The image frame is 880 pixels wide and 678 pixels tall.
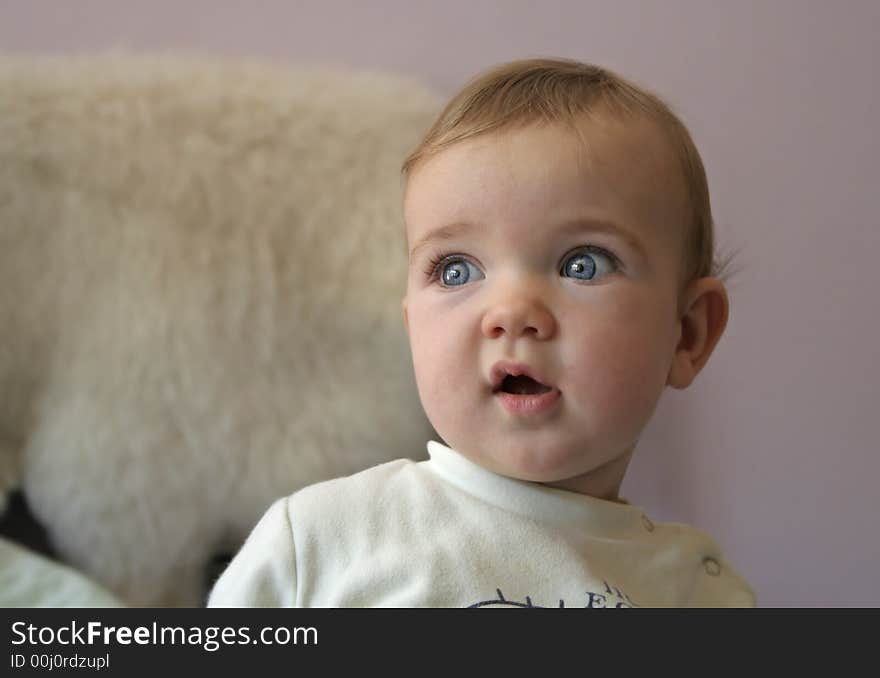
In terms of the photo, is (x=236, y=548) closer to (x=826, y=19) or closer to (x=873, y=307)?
(x=873, y=307)

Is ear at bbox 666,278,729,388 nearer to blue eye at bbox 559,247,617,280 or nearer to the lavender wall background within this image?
blue eye at bbox 559,247,617,280

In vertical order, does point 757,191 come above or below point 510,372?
above

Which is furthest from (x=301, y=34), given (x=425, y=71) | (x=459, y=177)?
(x=459, y=177)

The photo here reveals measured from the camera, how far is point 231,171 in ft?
3.94

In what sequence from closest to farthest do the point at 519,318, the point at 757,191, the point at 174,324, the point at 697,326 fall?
1. the point at 519,318
2. the point at 697,326
3. the point at 174,324
4. the point at 757,191

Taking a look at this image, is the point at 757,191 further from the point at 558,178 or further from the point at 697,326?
the point at 558,178

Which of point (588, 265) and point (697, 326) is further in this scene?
point (697, 326)

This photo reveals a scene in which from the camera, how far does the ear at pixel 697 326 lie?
0.80 m

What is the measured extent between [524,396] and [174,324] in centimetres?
60

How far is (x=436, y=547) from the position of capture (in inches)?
27.3

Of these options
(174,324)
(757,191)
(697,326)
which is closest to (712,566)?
(697,326)

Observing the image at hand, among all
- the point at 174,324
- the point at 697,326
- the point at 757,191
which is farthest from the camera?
the point at 757,191

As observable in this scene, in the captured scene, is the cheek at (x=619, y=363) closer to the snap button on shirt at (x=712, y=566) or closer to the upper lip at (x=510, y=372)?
the upper lip at (x=510, y=372)

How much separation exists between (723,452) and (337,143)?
0.74 metres
